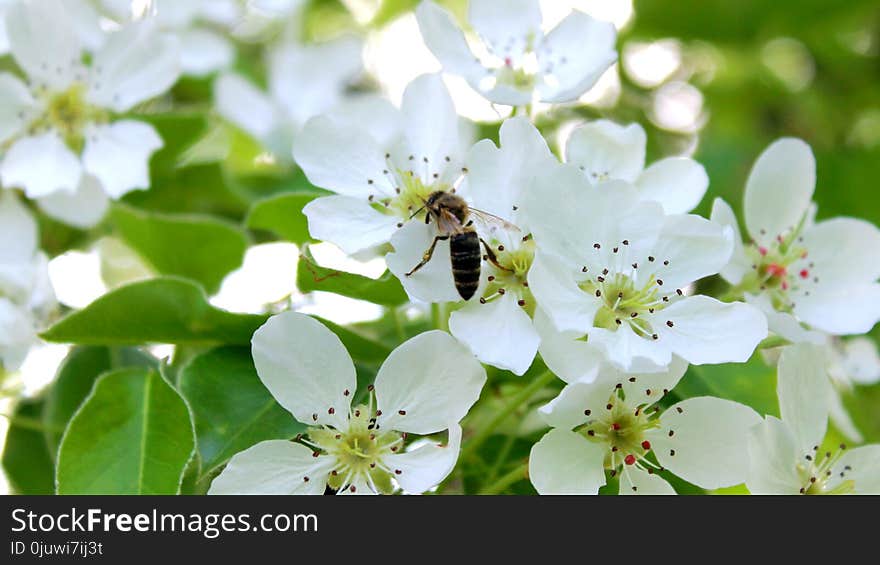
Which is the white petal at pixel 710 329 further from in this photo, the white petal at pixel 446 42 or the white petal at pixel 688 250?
the white petal at pixel 446 42

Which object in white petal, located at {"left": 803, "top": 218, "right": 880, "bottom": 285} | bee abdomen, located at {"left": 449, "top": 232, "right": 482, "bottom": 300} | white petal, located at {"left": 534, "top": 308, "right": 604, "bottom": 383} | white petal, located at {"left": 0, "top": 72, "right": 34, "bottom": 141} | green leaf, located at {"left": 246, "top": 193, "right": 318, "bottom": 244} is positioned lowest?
white petal, located at {"left": 534, "top": 308, "right": 604, "bottom": 383}

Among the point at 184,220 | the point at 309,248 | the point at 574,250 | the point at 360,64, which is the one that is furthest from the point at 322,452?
the point at 360,64

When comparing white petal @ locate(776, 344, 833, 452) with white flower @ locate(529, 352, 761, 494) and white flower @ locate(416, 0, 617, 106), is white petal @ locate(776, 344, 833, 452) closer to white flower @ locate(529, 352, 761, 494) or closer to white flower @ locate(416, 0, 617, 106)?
white flower @ locate(529, 352, 761, 494)

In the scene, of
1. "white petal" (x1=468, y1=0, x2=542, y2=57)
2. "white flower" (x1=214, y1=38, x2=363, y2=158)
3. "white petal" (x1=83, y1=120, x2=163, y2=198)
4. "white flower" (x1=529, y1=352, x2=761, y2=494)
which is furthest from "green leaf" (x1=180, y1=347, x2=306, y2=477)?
"white flower" (x1=214, y1=38, x2=363, y2=158)

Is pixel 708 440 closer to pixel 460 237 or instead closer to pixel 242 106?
pixel 460 237

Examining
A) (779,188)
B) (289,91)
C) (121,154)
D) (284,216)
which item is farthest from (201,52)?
(779,188)

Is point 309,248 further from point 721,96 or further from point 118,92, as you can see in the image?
point 721,96
